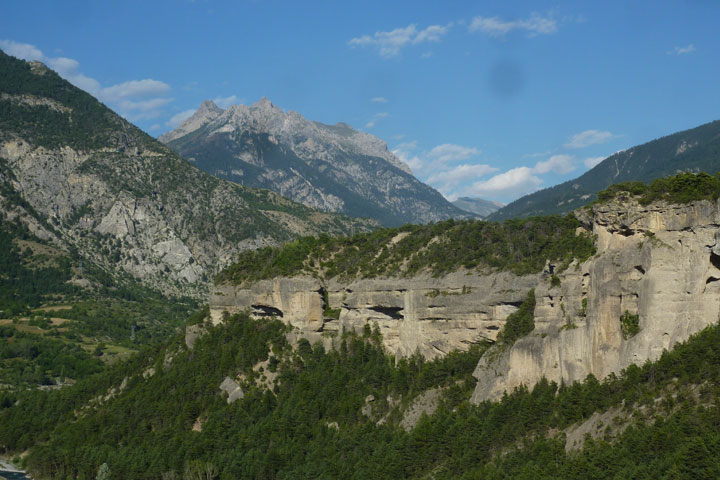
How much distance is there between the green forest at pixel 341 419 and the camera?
58.5 meters

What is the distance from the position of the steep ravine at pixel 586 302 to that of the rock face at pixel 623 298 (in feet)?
0.26

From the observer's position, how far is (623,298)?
6656 cm

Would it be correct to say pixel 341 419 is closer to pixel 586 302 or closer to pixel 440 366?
pixel 440 366

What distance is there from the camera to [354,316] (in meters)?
103

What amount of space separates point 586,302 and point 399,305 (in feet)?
96.4

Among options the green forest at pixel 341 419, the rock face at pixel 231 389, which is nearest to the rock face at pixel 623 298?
the green forest at pixel 341 419

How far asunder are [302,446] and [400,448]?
15634 millimetres

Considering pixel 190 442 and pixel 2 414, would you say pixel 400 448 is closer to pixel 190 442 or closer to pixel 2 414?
pixel 190 442

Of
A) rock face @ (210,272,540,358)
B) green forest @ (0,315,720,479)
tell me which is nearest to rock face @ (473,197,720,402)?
green forest @ (0,315,720,479)

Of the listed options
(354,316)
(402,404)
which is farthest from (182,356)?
(402,404)

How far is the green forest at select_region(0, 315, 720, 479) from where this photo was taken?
58.5 meters

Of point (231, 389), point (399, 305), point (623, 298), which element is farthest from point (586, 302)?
point (231, 389)

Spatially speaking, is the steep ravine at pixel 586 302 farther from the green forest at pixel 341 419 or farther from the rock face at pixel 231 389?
the rock face at pixel 231 389

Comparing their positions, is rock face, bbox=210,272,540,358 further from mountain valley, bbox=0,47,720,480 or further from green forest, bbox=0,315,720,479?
green forest, bbox=0,315,720,479
